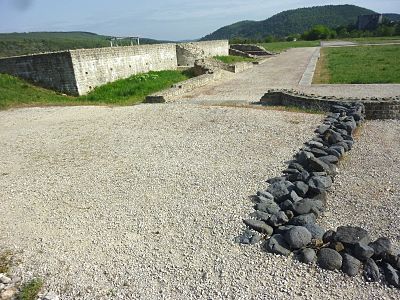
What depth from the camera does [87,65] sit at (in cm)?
1661

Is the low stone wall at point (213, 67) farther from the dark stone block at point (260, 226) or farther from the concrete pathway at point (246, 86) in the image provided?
the dark stone block at point (260, 226)

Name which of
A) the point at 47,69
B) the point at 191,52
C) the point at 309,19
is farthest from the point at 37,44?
the point at 309,19

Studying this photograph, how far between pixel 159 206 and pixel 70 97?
1216 cm

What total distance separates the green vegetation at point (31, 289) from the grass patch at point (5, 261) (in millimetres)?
444

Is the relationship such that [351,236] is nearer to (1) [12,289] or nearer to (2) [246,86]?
(1) [12,289]

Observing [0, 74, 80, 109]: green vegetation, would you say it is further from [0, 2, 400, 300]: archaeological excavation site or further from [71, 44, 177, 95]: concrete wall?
[0, 2, 400, 300]: archaeological excavation site

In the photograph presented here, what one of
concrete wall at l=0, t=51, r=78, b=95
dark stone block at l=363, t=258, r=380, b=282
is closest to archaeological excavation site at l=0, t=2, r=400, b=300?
dark stone block at l=363, t=258, r=380, b=282

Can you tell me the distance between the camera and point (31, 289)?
13.3ft

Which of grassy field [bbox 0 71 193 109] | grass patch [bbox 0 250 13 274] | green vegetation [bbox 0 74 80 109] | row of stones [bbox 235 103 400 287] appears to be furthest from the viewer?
grassy field [bbox 0 71 193 109]

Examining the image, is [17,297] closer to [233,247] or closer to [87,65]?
[233,247]

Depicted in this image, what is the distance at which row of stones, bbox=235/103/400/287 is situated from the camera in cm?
418

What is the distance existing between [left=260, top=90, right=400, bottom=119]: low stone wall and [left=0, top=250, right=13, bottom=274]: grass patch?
1000 centimetres

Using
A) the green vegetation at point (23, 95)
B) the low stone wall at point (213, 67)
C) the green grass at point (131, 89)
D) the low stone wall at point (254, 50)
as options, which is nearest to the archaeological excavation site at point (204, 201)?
the green vegetation at point (23, 95)

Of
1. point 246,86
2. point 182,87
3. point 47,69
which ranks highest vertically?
point 47,69
